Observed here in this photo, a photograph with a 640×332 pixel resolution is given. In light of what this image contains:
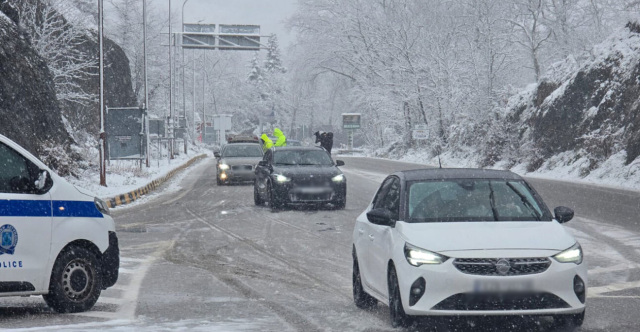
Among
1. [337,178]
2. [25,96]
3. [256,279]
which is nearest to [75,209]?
[256,279]

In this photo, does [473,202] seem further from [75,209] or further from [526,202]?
[75,209]

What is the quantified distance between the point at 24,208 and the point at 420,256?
3.51 metres

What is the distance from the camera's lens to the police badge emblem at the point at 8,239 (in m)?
7.98

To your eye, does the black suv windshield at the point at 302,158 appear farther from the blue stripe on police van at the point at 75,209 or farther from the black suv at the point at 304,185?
the blue stripe on police van at the point at 75,209

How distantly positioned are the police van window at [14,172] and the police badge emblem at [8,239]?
33 centimetres

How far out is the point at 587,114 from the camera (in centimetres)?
3828

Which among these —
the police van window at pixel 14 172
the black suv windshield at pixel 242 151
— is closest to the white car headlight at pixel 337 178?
the black suv windshield at pixel 242 151

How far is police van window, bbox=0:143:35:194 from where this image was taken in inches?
319

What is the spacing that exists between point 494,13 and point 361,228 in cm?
4819

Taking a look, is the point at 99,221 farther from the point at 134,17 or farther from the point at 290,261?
the point at 134,17

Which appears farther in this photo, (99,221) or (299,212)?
(299,212)

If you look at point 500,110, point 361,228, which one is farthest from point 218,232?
point 500,110

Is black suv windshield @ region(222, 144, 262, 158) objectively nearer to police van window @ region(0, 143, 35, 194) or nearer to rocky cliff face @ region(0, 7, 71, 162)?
rocky cliff face @ region(0, 7, 71, 162)

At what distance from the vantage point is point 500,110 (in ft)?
164
